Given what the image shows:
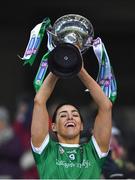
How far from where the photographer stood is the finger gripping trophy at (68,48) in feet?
18.5

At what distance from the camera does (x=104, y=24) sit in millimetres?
13219

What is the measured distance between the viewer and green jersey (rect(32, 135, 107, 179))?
5.91 m

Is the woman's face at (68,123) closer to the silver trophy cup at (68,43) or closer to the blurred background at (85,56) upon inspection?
the silver trophy cup at (68,43)

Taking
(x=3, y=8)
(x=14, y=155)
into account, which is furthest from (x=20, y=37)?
(x=14, y=155)

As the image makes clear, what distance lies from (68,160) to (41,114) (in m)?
0.39

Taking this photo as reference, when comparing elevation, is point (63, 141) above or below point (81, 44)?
below

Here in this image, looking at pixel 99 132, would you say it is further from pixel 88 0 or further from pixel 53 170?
pixel 88 0

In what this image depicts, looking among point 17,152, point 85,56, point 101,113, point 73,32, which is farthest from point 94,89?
point 85,56

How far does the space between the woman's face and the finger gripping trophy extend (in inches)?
10.2

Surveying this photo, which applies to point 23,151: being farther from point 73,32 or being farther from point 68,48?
point 68,48

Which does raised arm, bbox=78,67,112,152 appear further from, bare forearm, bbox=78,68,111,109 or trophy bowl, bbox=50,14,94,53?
trophy bowl, bbox=50,14,94,53

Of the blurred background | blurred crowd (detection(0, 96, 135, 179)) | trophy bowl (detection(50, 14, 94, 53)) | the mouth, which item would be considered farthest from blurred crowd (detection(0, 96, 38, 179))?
the blurred background

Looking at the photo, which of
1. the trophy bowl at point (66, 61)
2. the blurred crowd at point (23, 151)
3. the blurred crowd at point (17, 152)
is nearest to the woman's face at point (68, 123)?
the trophy bowl at point (66, 61)

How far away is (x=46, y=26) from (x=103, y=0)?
7.08 meters
